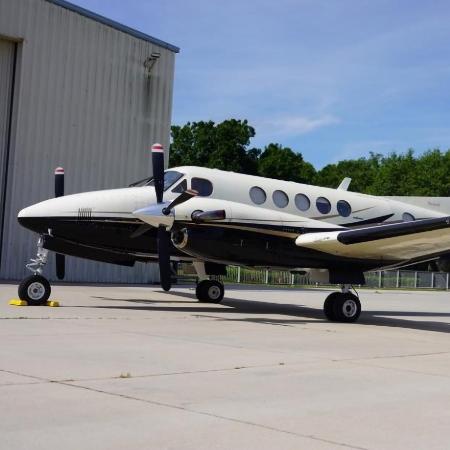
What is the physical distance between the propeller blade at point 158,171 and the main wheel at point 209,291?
5356mm

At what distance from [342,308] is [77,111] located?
682 inches

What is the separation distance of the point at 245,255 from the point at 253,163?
6991cm

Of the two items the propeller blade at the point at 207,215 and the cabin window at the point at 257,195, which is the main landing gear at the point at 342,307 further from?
the propeller blade at the point at 207,215

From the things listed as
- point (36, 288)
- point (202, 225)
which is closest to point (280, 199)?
point (202, 225)

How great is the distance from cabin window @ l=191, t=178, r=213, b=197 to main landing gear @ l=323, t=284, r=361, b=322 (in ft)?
12.3

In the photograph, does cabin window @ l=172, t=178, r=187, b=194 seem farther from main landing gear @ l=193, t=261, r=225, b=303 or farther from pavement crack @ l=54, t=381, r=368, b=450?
pavement crack @ l=54, t=381, r=368, b=450

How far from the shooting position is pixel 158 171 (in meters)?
14.2

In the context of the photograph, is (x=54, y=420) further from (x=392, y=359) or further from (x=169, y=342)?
(x=392, y=359)

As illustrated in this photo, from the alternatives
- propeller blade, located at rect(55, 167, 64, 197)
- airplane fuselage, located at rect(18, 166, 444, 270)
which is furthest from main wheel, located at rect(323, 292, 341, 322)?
propeller blade, located at rect(55, 167, 64, 197)

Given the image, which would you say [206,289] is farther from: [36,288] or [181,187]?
[36,288]

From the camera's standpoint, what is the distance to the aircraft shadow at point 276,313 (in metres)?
14.8

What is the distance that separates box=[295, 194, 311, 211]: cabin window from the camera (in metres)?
16.0

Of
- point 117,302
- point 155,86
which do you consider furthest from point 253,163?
point 117,302

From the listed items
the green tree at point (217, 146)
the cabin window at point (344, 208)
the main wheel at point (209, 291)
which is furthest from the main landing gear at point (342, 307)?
the green tree at point (217, 146)
